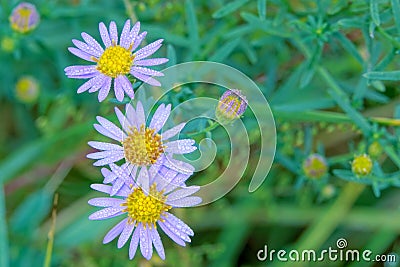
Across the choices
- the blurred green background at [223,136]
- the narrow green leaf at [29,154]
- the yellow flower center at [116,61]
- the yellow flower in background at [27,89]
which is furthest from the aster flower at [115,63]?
the yellow flower in background at [27,89]

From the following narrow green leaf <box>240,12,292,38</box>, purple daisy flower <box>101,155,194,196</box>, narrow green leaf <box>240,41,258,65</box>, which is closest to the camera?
purple daisy flower <box>101,155,194,196</box>

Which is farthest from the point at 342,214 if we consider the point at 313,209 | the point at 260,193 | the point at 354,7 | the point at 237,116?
the point at 237,116

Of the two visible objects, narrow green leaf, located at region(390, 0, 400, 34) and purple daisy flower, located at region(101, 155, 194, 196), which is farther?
narrow green leaf, located at region(390, 0, 400, 34)

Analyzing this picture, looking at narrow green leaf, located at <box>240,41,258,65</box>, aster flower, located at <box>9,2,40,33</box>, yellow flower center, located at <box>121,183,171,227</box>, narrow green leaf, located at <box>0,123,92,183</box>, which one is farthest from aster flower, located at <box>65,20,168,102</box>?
narrow green leaf, located at <box>0,123,92,183</box>

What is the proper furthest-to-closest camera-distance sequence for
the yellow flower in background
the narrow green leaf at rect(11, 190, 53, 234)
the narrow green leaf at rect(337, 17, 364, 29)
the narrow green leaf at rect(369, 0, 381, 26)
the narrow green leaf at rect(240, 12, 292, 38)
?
the yellow flower in background, the narrow green leaf at rect(11, 190, 53, 234), the narrow green leaf at rect(240, 12, 292, 38), the narrow green leaf at rect(337, 17, 364, 29), the narrow green leaf at rect(369, 0, 381, 26)

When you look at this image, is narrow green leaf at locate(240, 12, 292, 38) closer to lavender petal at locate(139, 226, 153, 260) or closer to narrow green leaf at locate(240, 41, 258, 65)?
narrow green leaf at locate(240, 41, 258, 65)

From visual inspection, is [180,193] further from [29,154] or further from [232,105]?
[29,154]
